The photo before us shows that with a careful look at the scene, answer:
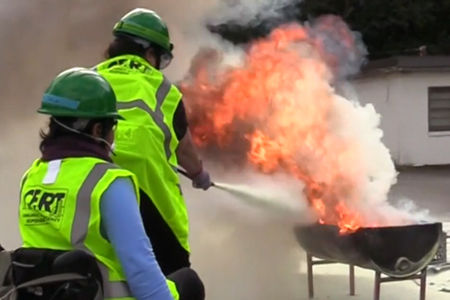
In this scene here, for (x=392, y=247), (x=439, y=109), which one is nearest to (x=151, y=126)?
(x=392, y=247)

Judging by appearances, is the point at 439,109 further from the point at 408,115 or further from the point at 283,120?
the point at 283,120

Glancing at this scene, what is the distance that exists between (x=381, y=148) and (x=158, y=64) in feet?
9.67

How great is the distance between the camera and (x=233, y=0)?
7.86 m

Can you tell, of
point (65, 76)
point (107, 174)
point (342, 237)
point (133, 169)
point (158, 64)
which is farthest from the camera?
point (342, 237)

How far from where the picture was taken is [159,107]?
11.5ft

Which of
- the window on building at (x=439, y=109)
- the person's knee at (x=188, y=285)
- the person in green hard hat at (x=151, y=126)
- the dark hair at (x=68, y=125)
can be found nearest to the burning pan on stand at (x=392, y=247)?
the person in green hard hat at (x=151, y=126)

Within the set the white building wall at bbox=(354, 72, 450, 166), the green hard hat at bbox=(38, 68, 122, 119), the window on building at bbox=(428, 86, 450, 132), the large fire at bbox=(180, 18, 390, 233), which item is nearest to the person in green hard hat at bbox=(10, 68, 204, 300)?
the green hard hat at bbox=(38, 68, 122, 119)

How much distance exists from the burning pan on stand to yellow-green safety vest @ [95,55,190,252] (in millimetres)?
1955

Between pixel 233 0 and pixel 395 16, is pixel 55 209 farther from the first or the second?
pixel 395 16

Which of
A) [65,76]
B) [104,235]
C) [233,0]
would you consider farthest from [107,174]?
[233,0]

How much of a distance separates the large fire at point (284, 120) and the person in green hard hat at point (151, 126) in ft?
6.94

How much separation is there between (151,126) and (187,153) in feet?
1.76

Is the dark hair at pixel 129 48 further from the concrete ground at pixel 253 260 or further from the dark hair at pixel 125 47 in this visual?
the concrete ground at pixel 253 260

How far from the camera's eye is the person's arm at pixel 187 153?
11.9 ft
